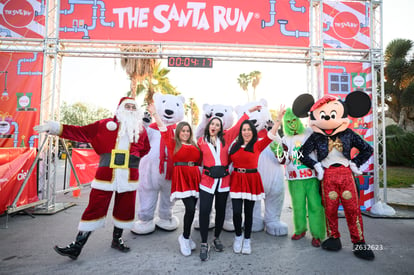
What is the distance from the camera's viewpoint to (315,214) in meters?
3.39

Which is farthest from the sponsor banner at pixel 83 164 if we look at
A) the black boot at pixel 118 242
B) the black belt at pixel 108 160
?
the black belt at pixel 108 160

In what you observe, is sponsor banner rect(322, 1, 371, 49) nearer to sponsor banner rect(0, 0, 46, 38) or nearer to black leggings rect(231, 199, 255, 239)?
black leggings rect(231, 199, 255, 239)

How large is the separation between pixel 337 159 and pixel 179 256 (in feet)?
8.04

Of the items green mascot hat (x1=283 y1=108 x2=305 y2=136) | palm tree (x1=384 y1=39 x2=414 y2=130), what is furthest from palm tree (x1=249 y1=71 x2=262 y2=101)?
green mascot hat (x1=283 y1=108 x2=305 y2=136)

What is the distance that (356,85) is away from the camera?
208 inches

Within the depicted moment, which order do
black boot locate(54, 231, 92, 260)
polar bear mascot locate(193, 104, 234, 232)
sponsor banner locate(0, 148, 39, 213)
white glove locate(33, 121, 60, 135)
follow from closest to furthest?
black boot locate(54, 231, 92, 260) < white glove locate(33, 121, 60, 135) < polar bear mascot locate(193, 104, 234, 232) < sponsor banner locate(0, 148, 39, 213)

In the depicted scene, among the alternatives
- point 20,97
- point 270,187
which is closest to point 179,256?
point 270,187

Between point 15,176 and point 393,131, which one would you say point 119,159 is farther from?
point 393,131

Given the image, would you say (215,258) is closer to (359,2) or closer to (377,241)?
(377,241)

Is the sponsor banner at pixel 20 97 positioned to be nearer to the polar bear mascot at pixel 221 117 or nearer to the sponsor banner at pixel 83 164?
the sponsor banner at pixel 83 164

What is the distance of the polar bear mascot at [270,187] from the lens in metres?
3.80

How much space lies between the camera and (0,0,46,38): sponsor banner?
502 cm

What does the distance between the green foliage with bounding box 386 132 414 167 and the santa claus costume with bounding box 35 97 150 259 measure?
1510 cm

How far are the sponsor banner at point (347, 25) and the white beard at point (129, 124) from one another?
4.56m
